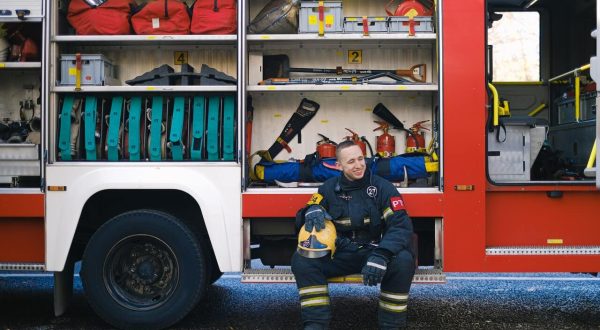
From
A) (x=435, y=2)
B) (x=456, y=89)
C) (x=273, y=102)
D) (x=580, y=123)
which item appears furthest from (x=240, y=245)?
(x=580, y=123)

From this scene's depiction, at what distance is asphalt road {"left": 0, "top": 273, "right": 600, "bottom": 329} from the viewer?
16.2 feet

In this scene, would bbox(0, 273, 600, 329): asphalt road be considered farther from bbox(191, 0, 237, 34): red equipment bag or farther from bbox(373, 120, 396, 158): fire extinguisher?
bbox(191, 0, 237, 34): red equipment bag

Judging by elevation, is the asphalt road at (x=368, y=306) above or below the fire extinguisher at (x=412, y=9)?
below

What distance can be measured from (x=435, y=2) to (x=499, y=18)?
164 cm

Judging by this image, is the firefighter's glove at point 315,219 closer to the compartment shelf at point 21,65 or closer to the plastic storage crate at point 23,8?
the compartment shelf at point 21,65

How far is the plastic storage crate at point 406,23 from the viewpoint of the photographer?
15.8 feet

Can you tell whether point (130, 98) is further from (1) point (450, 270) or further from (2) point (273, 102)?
(1) point (450, 270)

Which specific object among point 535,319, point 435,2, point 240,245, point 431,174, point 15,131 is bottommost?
point 535,319

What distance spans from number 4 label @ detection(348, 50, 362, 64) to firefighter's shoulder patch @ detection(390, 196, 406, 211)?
1.68 m

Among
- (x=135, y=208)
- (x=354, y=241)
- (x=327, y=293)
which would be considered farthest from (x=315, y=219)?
(x=135, y=208)

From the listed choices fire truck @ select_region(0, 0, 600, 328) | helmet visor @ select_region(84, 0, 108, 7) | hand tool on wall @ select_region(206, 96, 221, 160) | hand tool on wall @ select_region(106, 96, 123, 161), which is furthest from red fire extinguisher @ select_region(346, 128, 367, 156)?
helmet visor @ select_region(84, 0, 108, 7)

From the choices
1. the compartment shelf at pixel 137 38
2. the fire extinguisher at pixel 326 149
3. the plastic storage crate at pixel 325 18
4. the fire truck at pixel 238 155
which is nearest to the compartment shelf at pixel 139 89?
the fire truck at pixel 238 155

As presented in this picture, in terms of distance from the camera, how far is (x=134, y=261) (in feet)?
15.4

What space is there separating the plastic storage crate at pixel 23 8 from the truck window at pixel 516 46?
156 inches
